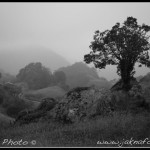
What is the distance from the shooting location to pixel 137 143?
1390cm

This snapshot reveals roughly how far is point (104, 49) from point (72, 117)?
11.2 meters

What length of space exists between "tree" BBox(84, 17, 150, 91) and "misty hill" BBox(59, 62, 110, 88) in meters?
106

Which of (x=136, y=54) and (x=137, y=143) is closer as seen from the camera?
(x=137, y=143)

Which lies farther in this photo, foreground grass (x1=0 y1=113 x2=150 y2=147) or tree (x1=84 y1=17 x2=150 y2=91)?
tree (x1=84 y1=17 x2=150 y2=91)

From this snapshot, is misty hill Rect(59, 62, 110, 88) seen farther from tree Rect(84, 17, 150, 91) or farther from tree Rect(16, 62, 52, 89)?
tree Rect(84, 17, 150, 91)

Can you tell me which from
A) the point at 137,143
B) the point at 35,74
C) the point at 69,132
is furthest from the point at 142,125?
the point at 35,74

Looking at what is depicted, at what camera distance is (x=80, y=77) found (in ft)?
518

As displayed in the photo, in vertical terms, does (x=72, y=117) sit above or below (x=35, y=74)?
below

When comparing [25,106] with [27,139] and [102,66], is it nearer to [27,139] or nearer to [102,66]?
[102,66]

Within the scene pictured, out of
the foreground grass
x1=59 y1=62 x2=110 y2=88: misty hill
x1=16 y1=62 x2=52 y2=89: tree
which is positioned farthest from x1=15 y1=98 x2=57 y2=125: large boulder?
x1=59 y1=62 x2=110 y2=88: misty hill

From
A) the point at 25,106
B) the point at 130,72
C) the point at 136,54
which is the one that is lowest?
the point at 25,106

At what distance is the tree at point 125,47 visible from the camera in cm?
2939

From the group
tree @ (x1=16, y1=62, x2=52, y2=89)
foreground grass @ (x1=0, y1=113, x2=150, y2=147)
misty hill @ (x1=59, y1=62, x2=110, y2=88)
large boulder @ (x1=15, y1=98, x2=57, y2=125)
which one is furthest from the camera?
misty hill @ (x1=59, y1=62, x2=110, y2=88)

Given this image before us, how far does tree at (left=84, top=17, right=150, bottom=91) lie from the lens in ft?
96.4
